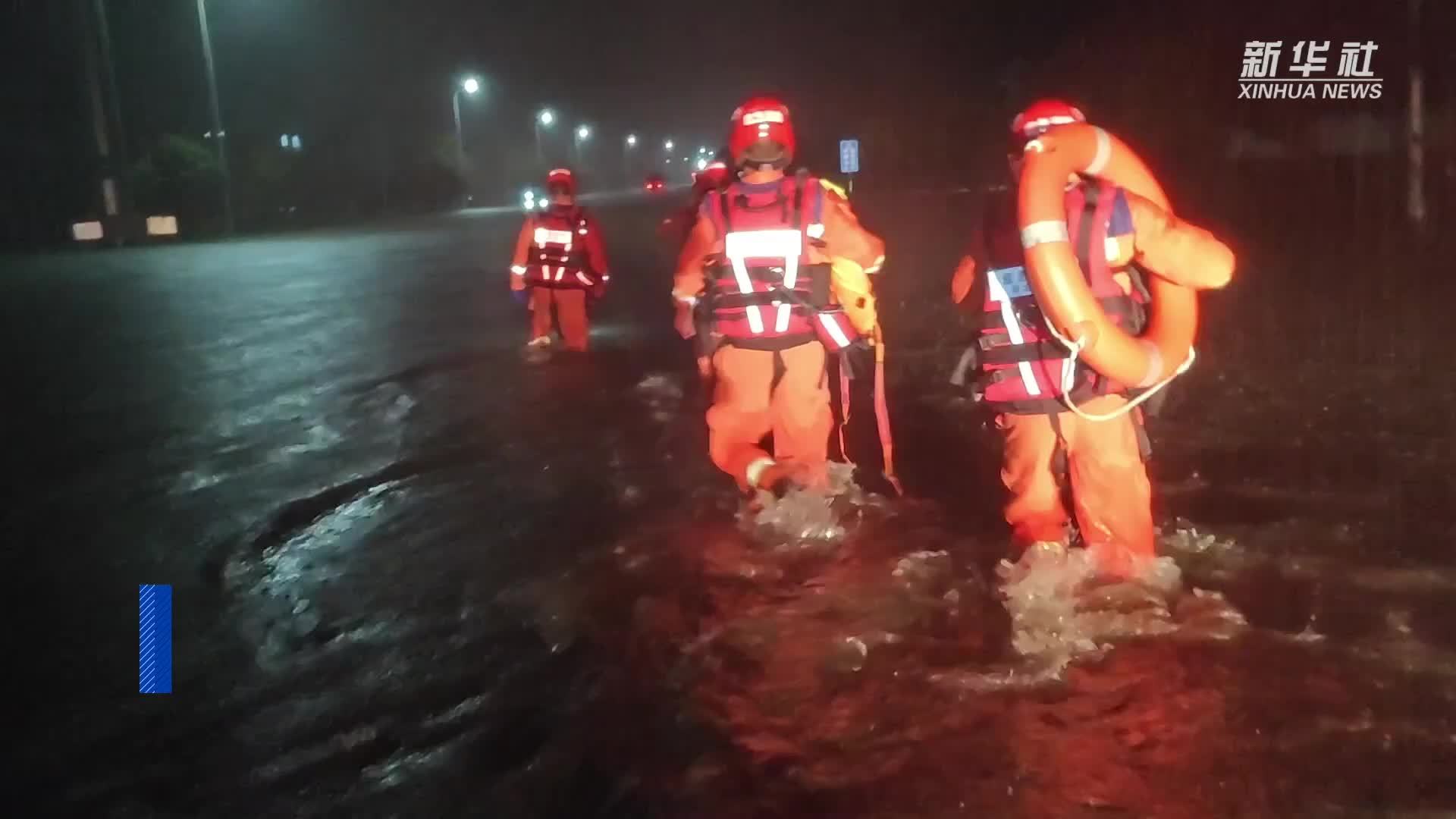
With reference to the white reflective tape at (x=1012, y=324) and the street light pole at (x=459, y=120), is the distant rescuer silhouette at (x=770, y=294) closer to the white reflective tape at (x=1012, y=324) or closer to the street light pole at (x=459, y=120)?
the white reflective tape at (x=1012, y=324)

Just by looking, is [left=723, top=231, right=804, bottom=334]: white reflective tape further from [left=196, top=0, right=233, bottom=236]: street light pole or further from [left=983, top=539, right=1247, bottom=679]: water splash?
[left=196, top=0, right=233, bottom=236]: street light pole

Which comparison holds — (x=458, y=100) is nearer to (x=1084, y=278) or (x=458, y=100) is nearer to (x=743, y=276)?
(x=743, y=276)

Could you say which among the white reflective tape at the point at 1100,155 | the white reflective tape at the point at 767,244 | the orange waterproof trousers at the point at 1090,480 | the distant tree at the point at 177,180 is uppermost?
the distant tree at the point at 177,180

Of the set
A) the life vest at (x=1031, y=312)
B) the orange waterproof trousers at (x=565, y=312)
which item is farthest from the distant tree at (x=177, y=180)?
the life vest at (x=1031, y=312)

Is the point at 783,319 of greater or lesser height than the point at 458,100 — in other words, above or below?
below

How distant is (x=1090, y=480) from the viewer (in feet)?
16.0

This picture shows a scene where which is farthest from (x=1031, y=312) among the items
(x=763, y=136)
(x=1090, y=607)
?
(x=763, y=136)

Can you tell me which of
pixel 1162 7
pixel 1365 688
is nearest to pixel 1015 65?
pixel 1162 7

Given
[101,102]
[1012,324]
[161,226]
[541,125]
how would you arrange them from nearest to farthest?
[1012,324] < [101,102] < [161,226] < [541,125]

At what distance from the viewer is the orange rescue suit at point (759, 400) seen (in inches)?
244

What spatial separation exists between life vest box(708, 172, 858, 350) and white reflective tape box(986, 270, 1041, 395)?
111cm

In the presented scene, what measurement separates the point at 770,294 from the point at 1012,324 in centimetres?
134

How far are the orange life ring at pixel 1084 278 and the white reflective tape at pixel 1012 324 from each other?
349 mm

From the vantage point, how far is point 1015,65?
90.9ft
